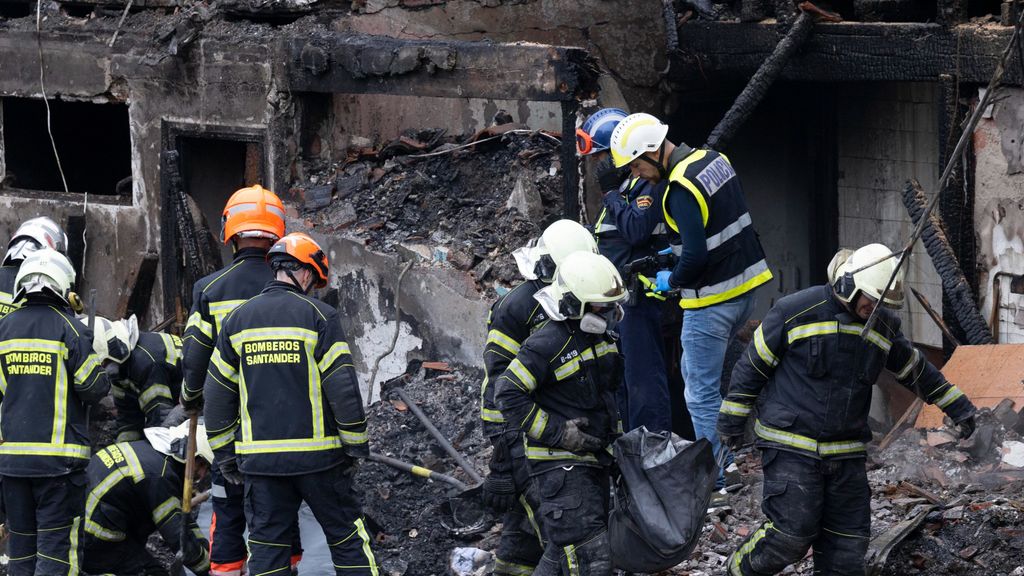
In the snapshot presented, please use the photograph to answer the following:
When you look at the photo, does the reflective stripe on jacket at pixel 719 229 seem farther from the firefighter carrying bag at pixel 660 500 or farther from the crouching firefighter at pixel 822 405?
the firefighter carrying bag at pixel 660 500

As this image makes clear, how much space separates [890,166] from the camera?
34.6 feet

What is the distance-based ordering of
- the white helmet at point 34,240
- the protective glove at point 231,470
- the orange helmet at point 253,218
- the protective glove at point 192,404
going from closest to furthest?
the protective glove at point 231,470 → the protective glove at point 192,404 → the orange helmet at point 253,218 → the white helmet at point 34,240

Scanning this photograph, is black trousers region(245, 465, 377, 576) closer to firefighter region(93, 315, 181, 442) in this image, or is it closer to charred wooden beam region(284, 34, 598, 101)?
firefighter region(93, 315, 181, 442)

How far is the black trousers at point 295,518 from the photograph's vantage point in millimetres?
6602

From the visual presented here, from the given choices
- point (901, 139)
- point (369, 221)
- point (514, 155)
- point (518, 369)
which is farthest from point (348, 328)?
point (901, 139)

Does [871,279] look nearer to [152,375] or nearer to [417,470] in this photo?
[417,470]

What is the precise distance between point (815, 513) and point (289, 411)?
2526mm

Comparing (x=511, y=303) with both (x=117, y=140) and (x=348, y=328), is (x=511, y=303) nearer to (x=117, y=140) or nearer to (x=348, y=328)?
(x=348, y=328)

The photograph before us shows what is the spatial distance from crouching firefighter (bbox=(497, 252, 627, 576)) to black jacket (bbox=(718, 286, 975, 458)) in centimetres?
66

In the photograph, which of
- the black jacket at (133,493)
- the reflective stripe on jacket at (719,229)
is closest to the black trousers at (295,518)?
the black jacket at (133,493)

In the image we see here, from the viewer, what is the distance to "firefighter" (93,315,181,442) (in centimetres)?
760

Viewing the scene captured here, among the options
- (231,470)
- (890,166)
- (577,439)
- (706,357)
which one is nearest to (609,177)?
(706,357)

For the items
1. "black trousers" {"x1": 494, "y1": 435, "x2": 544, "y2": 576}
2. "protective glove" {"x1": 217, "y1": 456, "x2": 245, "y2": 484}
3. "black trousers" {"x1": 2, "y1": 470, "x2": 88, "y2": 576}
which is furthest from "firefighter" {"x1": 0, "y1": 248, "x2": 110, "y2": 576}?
"black trousers" {"x1": 494, "y1": 435, "x2": 544, "y2": 576}

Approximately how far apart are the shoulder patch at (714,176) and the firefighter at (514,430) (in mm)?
841
